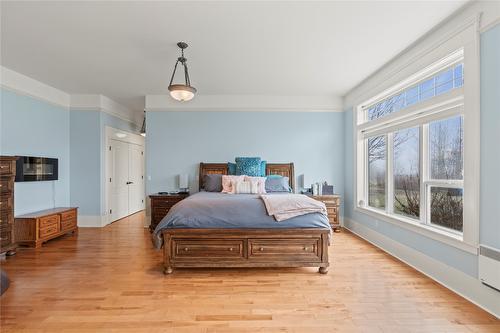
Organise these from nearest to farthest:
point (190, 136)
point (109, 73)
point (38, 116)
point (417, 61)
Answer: point (417, 61)
point (109, 73)
point (38, 116)
point (190, 136)

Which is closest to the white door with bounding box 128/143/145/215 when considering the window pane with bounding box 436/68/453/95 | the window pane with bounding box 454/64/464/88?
the window pane with bounding box 436/68/453/95

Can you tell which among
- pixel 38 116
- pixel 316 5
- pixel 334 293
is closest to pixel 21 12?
pixel 38 116

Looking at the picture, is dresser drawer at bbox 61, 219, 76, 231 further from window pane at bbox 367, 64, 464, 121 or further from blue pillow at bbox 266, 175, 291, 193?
window pane at bbox 367, 64, 464, 121

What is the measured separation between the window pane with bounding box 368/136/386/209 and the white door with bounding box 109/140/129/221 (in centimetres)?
570

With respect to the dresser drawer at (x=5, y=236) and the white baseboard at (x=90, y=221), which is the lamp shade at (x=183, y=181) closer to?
the white baseboard at (x=90, y=221)

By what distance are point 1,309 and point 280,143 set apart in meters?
4.74

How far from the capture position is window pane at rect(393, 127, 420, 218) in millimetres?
3555

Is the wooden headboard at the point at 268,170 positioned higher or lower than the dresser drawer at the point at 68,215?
higher

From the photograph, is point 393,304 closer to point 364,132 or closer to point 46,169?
point 364,132

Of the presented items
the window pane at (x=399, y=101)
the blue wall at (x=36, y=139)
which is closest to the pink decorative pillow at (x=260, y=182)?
the window pane at (x=399, y=101)

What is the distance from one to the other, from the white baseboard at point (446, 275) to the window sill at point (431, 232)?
0.26 metres

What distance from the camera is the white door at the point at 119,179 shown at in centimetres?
610

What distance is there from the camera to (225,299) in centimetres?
251

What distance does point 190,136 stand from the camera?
556 centimetres
